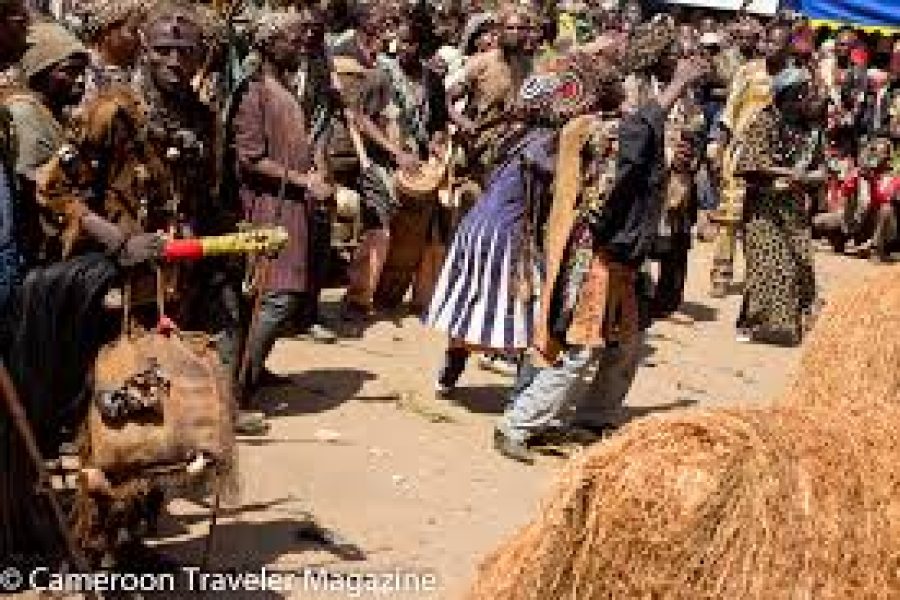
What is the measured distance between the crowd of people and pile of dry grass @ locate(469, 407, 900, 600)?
212 centimetres

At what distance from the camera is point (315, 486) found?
249 inches

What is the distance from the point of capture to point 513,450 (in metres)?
6.99

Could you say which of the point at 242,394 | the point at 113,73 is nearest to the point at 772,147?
the point at 242,394

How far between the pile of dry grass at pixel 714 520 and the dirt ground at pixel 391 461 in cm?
167

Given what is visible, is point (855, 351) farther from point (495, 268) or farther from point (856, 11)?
point (856, 11)

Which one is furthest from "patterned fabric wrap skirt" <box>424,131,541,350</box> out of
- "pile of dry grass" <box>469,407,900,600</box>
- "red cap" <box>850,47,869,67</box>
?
"red cap" <box>850,47,869,67</box>

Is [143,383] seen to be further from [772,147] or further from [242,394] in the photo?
[772,147]

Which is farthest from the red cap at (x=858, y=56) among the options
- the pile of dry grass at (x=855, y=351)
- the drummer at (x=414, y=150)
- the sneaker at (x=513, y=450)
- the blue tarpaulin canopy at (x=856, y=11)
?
the pile of dry grass at (x=855, y=351)

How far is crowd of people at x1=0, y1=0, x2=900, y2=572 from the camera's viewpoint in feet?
16.3

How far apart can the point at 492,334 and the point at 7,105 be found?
294 centimetres

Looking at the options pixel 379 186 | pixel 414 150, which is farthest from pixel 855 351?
pixel 414 150

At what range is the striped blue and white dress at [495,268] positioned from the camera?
23.5 feet

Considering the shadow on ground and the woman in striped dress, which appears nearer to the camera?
the woman in striped dress

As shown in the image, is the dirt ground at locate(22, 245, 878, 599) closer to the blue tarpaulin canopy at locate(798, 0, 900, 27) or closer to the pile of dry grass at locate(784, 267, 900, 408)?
the pile of dry grass at locate(784, 267, 900, 408)
